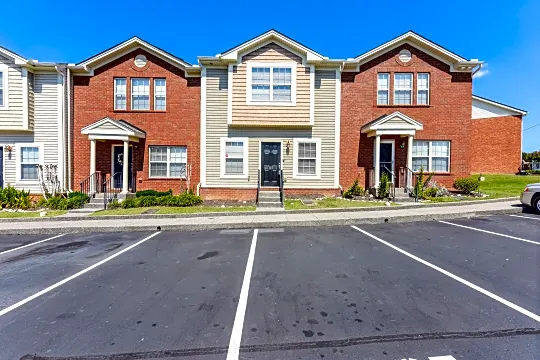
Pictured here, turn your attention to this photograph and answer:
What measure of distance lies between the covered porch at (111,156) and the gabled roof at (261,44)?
5298mm

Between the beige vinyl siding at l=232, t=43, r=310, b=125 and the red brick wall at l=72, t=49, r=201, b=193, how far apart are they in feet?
7.70

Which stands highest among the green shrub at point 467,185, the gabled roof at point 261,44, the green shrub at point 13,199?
the gabled roof at point 261,44

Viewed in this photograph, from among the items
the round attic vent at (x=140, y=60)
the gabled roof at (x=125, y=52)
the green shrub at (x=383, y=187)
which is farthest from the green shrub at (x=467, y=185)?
the round attic vent at (x=140, y=60)

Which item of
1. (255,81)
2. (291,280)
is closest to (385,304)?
(291,280)

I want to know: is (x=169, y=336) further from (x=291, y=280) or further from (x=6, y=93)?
(x=6, y=93)

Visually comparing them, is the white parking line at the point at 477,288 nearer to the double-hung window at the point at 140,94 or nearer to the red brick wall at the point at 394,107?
the red brick wall at the point at 394,107

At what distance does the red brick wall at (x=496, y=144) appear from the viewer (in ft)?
65.1

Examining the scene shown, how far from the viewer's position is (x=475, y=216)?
9.58 metres

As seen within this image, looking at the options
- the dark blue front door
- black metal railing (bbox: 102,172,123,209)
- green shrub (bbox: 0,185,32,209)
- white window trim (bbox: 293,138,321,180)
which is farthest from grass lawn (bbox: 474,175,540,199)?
green shrub (bbox: 0,185,32,209)

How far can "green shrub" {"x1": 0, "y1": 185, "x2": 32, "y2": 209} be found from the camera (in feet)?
39.8

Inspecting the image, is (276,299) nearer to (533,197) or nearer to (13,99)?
(533,197)

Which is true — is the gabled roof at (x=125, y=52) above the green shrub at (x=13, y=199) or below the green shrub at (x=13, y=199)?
above

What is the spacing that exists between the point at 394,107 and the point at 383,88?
1206 mm

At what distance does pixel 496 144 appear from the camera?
20094 millimetres
